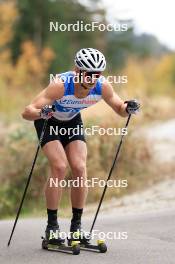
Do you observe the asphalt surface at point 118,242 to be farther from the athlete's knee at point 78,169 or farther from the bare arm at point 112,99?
the bare arm at point 112,99

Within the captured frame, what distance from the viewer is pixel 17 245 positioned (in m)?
8.39

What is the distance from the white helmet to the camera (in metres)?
7.68

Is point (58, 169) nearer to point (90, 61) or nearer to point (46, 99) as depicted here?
point (46, 99)

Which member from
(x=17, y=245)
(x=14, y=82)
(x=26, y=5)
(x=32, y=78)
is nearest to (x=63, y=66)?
(x=26, y=5)

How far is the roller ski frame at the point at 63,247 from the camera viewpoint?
302 inches

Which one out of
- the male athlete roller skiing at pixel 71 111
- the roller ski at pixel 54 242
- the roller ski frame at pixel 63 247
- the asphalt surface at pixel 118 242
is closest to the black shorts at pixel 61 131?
the male athlete roller skiing at pixel 71 111

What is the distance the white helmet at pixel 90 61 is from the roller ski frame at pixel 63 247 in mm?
1664

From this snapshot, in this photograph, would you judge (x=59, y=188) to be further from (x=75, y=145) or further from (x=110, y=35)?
(x=110, y=35)

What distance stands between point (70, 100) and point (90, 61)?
44 cm

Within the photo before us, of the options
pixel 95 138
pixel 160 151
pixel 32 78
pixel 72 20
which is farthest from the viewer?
pixel 72 20

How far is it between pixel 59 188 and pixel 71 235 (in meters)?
0.49

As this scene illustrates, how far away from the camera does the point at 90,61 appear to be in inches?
303

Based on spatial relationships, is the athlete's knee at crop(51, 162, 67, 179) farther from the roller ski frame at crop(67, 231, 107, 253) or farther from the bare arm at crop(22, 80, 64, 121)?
the roller ski frame at crop(67, 231, 107, 253)

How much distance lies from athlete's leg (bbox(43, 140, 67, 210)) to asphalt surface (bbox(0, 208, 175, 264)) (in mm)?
524
